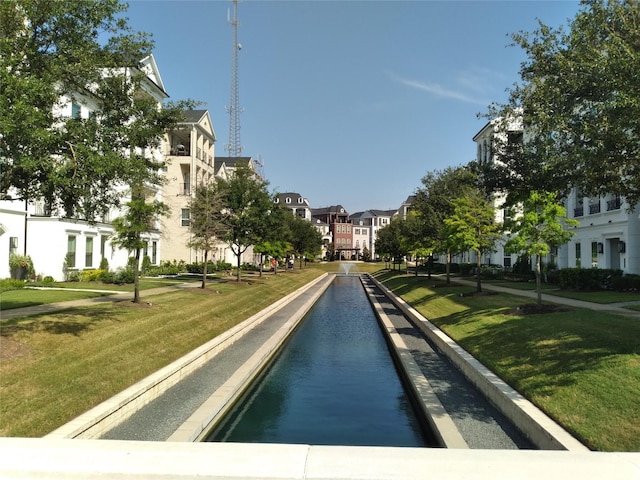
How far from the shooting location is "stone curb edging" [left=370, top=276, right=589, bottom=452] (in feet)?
22.0

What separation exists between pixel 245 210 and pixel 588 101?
83.0 feet

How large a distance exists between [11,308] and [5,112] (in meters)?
9.71

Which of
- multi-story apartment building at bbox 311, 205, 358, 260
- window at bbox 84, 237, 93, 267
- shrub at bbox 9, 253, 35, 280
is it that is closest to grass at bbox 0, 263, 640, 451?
shrub at bbox 9, 253, 35, 280

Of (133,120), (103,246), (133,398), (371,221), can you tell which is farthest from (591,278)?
(371,221)

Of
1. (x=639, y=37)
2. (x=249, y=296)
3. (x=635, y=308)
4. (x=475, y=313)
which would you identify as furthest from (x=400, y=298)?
(x=639, y=37)

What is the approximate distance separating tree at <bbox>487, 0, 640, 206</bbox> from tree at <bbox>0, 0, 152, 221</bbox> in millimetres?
8857

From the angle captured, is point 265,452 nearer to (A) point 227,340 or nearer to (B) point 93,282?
(A) point 227,340

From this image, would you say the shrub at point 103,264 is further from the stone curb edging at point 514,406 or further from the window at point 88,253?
the stone curb edging at point 514,406

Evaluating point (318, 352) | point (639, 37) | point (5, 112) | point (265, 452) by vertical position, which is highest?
point (639, 37)

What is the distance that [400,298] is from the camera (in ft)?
101

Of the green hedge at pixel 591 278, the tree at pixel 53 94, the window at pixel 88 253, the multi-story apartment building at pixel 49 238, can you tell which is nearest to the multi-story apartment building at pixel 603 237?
the green hedge at pixel 591 278

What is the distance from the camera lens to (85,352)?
36.9ft

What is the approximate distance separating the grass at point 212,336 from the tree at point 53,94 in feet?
11.6

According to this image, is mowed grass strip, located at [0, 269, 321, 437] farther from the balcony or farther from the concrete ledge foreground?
the balcony
